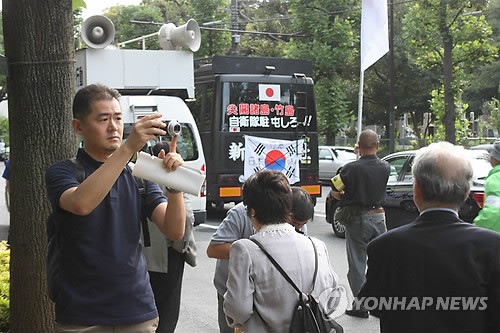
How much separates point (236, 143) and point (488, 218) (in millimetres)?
10019

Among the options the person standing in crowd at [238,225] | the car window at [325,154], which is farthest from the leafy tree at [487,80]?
the person standing in crowd at [238,225]

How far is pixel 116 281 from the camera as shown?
283 cm

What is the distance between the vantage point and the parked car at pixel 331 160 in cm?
2602

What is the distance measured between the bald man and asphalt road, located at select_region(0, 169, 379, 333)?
11.6 inches

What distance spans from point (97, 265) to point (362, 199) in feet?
14.7

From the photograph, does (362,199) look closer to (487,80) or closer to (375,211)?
(375,211)

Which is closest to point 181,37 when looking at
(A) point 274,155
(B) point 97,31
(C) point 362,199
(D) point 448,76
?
(B) point 97,31

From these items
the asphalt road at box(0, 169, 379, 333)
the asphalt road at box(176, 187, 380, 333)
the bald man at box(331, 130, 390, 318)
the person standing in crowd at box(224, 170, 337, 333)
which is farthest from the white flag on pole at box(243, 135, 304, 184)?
the person standing in crowd at box(224, 170, 337, 333)

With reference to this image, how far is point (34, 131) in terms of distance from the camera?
13.2ft

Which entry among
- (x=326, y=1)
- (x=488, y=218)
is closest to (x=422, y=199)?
(x=488, y=218)

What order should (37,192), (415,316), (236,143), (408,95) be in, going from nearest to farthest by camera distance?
(415,316)
(37,192)
(236,143)
(408,95)

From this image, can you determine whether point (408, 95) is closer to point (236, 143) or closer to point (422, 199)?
point (236, 143)

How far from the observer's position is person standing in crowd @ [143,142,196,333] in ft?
15.3

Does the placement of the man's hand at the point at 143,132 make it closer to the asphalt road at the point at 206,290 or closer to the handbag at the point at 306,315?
the handbag at the point at 306,315
